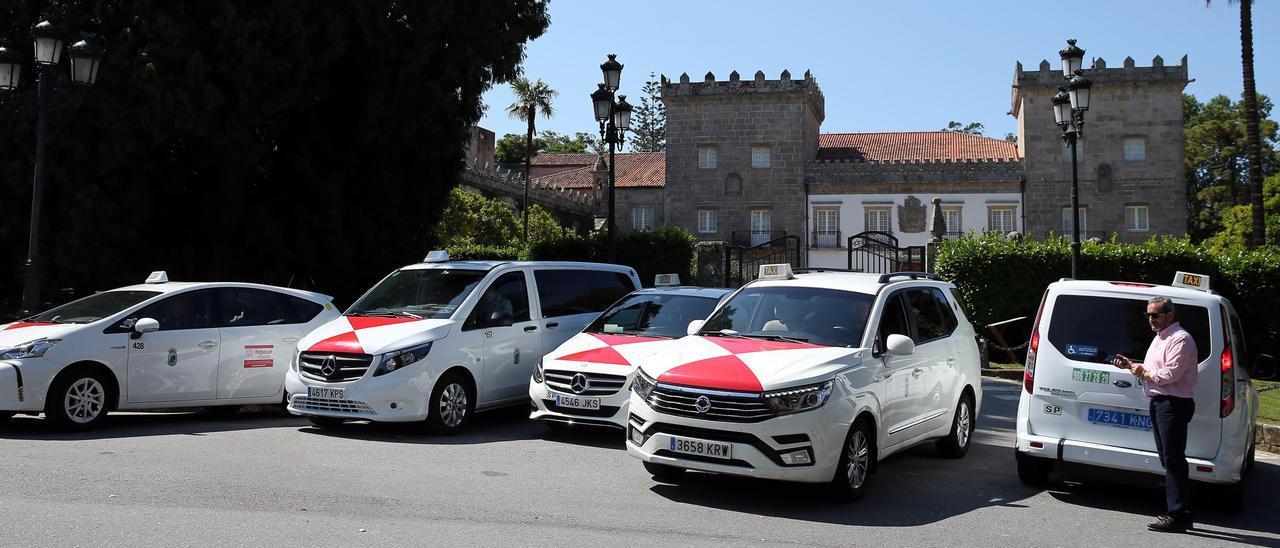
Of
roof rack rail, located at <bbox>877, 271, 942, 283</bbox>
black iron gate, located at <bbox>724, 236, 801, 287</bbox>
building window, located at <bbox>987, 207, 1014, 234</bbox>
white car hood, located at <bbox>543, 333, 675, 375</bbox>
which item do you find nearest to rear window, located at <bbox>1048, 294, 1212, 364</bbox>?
roof rack rail, located at <bbox>877, 271, 942, 283</bbox>

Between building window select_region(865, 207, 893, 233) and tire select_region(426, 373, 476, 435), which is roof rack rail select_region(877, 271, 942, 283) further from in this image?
building window select_region(865, 207, 893, 233)

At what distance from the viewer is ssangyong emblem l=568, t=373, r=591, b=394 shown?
10.2 metres

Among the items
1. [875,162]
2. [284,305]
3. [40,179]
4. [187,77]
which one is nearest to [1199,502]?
[284,305]

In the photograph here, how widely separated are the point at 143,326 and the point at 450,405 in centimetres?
322

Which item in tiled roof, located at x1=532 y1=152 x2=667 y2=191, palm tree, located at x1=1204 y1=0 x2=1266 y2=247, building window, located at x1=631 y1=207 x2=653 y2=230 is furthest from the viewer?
tiled roof, located at x1=532 y1=152 x2=667 y2=191

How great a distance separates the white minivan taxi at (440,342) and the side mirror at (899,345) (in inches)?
183

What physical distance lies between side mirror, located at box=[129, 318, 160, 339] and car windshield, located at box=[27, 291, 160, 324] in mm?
352

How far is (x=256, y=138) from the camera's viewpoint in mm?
20188

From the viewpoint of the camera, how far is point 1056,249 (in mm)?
20656

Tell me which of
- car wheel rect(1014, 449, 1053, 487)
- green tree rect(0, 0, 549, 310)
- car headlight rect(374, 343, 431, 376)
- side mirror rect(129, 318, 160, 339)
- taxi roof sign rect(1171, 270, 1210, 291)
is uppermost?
green tree rect(0, 0, 549, 310)

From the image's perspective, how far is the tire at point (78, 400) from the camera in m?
10.1

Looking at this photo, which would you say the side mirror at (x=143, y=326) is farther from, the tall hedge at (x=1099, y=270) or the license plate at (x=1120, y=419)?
the tall hedge at (x=1099, y=270)

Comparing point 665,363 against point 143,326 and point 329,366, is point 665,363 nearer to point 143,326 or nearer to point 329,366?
point 329,366

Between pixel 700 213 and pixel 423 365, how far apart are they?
45.6m
